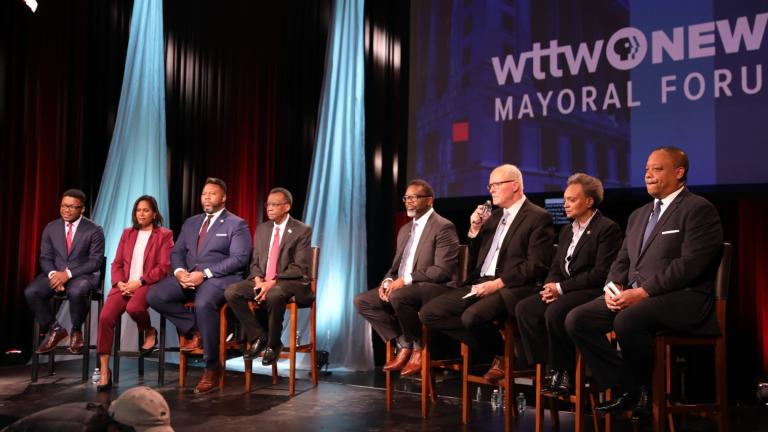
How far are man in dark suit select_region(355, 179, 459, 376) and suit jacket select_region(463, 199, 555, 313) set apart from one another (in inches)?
20.2

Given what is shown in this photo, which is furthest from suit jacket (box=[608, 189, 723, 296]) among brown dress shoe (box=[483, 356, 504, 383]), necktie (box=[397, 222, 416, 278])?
necktie (box=[397, 222, 416, 278])

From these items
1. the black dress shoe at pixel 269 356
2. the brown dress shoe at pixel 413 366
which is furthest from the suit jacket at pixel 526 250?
the black dress shoe at pixel 269 356

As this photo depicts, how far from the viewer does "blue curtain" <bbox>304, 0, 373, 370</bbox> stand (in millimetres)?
5949

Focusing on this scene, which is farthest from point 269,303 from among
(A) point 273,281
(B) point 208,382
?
(B) point 208,382

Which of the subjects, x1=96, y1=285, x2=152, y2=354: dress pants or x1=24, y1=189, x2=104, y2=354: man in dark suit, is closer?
x1=96, y1=285, x2=152, y2=354: dress pants

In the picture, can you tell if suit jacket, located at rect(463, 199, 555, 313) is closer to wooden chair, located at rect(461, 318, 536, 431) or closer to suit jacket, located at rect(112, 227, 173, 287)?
wooden chair, located at rect(461, 318, 536, 431)

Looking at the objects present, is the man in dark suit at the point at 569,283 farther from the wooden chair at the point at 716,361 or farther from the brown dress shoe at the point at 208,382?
the brown dress shoe at the point at 208,382

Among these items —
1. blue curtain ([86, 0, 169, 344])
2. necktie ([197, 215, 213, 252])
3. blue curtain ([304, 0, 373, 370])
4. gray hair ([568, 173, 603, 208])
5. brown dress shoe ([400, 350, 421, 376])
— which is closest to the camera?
gray hair ([568, 173, 603, 208])

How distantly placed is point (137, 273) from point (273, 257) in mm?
973

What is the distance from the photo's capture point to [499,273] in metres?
3.78

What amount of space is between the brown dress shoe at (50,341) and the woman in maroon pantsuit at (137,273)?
1.14ft

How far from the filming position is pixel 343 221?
6051 millimetres

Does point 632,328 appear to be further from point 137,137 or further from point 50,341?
point 137,137

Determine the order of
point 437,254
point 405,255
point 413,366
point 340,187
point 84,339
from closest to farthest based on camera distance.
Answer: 1. point 413,366
2. point 437,254
3. point 405,255
4. point 84,339
5. point 340,187
